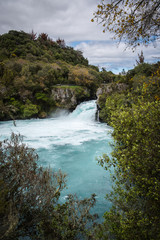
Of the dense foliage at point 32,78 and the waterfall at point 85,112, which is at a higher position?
the dense foliage at point 32,78

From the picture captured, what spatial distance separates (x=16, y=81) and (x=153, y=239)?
26055 millimetres

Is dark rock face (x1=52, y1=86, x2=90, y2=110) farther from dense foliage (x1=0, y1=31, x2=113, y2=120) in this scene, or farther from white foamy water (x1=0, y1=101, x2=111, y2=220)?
white foamy water (x1=0, y1=101, x2=111, y2=220)

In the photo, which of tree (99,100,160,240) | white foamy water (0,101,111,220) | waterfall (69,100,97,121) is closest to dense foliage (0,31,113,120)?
white foamy water (0,101,111,220)

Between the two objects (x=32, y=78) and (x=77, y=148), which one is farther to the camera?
(x=32, y=78)

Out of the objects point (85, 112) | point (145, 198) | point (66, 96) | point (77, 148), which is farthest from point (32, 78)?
point (145, 198)

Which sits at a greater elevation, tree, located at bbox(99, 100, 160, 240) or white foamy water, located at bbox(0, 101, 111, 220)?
tree, located at bbox(99, 100, 160, 240)

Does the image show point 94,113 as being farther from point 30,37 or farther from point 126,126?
point 30,37

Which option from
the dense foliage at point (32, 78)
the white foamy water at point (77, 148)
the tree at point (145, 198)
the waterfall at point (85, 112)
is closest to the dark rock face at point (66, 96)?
the dense foliage at point (32, 78)

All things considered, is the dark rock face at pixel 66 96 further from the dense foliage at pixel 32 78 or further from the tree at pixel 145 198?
the tree at pixel 145 198

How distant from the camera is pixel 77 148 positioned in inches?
573

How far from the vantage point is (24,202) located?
169 inches

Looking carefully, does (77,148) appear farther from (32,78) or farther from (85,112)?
(32,78)

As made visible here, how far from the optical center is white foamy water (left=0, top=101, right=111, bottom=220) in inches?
343

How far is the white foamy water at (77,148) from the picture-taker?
872 cm
